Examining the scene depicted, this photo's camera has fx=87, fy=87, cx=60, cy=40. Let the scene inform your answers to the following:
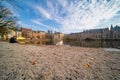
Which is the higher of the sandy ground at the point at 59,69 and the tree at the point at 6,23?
the tree at the point at 6,23

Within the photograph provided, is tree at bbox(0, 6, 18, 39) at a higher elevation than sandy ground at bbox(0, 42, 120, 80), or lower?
higher

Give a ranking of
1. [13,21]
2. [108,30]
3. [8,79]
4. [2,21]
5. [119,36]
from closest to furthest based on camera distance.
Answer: [8,79] < [2,21] < [13,21] < [119,36] < [108,30]

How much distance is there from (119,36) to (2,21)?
10961cm

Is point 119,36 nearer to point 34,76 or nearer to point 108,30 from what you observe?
point 108,30

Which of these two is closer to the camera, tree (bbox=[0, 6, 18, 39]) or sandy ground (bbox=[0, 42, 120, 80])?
sandy ground (bbox=[0, 42, 120, 80])

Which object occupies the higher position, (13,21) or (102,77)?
(13,21)

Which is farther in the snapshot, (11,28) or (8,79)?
(11,28)

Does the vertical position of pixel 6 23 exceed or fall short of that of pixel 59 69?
it exceeds it

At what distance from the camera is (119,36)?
93500 mm

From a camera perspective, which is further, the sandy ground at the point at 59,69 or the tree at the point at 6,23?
the tree at the point at 6,23

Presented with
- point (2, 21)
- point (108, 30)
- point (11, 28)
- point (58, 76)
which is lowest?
point (58, 76)

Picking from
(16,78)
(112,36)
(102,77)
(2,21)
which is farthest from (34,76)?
(112,36)

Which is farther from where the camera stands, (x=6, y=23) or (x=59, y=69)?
(x=6, y=23)

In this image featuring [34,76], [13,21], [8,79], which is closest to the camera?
[8,79]
